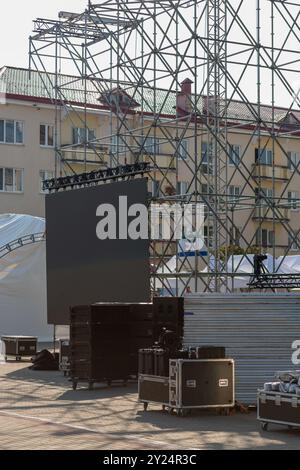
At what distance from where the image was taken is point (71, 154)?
50000mm

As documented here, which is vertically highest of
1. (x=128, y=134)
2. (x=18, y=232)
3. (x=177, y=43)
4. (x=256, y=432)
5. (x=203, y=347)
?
(x=177, y=43)

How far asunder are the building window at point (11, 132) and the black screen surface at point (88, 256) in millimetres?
25555

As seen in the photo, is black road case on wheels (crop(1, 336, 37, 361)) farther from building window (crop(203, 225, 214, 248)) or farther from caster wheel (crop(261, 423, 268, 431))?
caster wheel (crop(261, 423, 268, 431))

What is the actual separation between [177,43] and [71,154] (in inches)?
906

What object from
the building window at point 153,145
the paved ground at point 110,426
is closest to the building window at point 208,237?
the building window at point 153,145

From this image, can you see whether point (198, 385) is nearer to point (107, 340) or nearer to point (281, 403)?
point (281, 403)

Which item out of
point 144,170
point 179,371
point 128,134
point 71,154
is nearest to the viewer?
point 179,371

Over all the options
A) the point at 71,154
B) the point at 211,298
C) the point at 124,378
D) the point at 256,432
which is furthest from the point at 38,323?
the point at 256,432

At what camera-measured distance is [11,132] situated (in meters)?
53.7

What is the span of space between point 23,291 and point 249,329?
67.9ft

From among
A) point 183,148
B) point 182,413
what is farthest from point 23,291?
point 182,413

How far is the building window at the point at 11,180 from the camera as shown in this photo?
5347 cm

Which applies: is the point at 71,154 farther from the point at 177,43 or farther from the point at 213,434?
the point at 213,434

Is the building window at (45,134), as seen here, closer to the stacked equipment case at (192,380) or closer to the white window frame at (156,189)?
the white window frame at (156,189)
